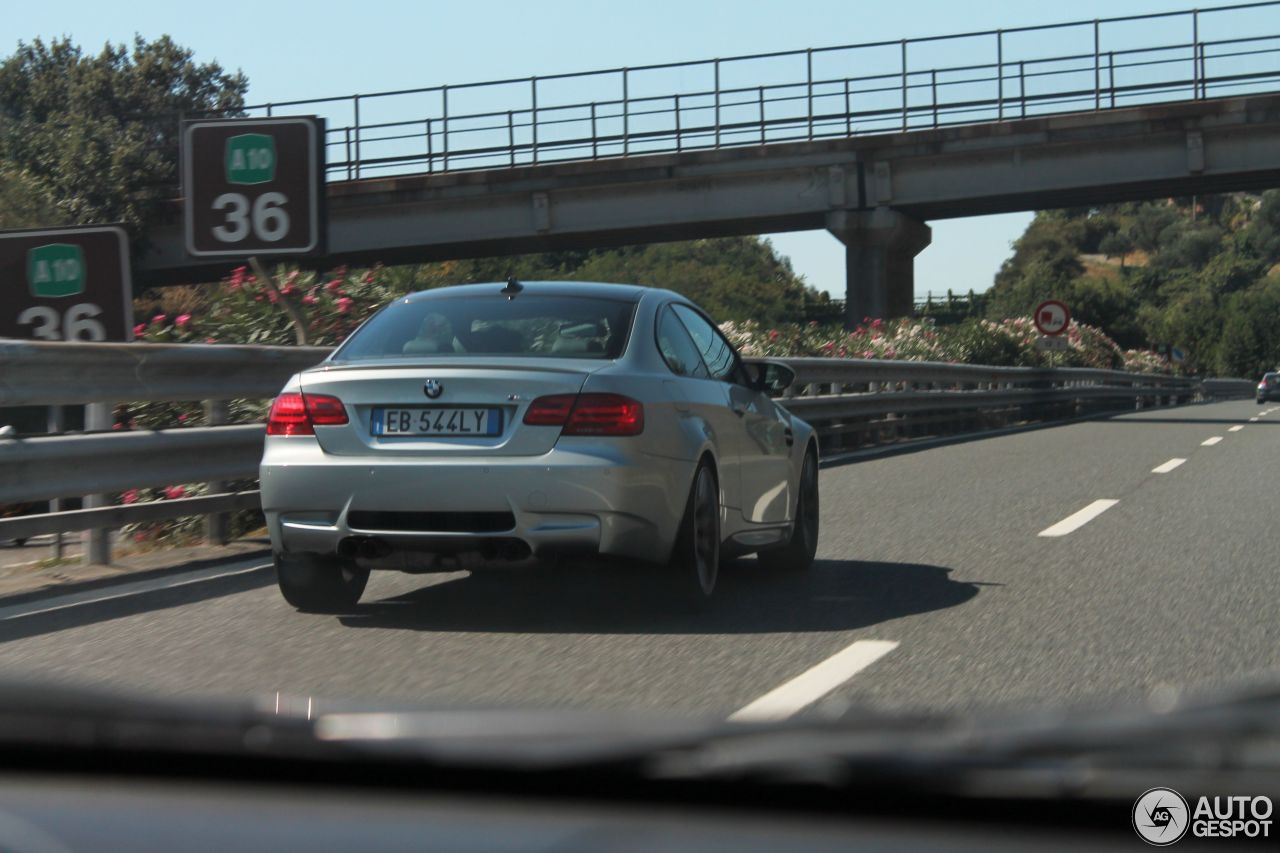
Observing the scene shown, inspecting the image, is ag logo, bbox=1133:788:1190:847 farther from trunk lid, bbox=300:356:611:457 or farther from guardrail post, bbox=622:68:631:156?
guardrail post, bbox=622:68:631:156

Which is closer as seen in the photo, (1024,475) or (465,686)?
(465,686)

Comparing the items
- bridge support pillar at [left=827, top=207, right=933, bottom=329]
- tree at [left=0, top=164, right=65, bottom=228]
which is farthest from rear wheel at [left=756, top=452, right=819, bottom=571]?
tree at [left=0, top=164, right=65, bottom=228]

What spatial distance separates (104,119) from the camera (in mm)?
64375

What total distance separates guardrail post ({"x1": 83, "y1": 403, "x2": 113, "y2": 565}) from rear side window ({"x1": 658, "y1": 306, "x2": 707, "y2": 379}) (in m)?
2.91

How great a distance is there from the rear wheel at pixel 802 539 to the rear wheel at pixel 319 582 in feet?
7.27

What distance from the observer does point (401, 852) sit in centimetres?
186

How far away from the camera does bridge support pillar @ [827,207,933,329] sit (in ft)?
141

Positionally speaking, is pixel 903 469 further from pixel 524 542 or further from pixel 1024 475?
pixel 524 542

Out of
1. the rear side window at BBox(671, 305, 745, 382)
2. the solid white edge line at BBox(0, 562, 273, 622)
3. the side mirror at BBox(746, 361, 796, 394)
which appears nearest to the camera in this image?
the solid white edge line at BBox(0, 562, 273, 622)

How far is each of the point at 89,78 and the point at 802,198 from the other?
57.1m

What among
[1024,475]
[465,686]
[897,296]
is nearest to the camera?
[465,686]

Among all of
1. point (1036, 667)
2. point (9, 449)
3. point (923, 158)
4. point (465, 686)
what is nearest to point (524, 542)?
point (465, 686)

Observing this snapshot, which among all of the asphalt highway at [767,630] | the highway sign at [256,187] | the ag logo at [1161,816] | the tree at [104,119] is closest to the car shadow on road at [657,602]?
the asphalt highway at [767,630]

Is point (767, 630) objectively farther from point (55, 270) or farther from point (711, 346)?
point (55, 270)
